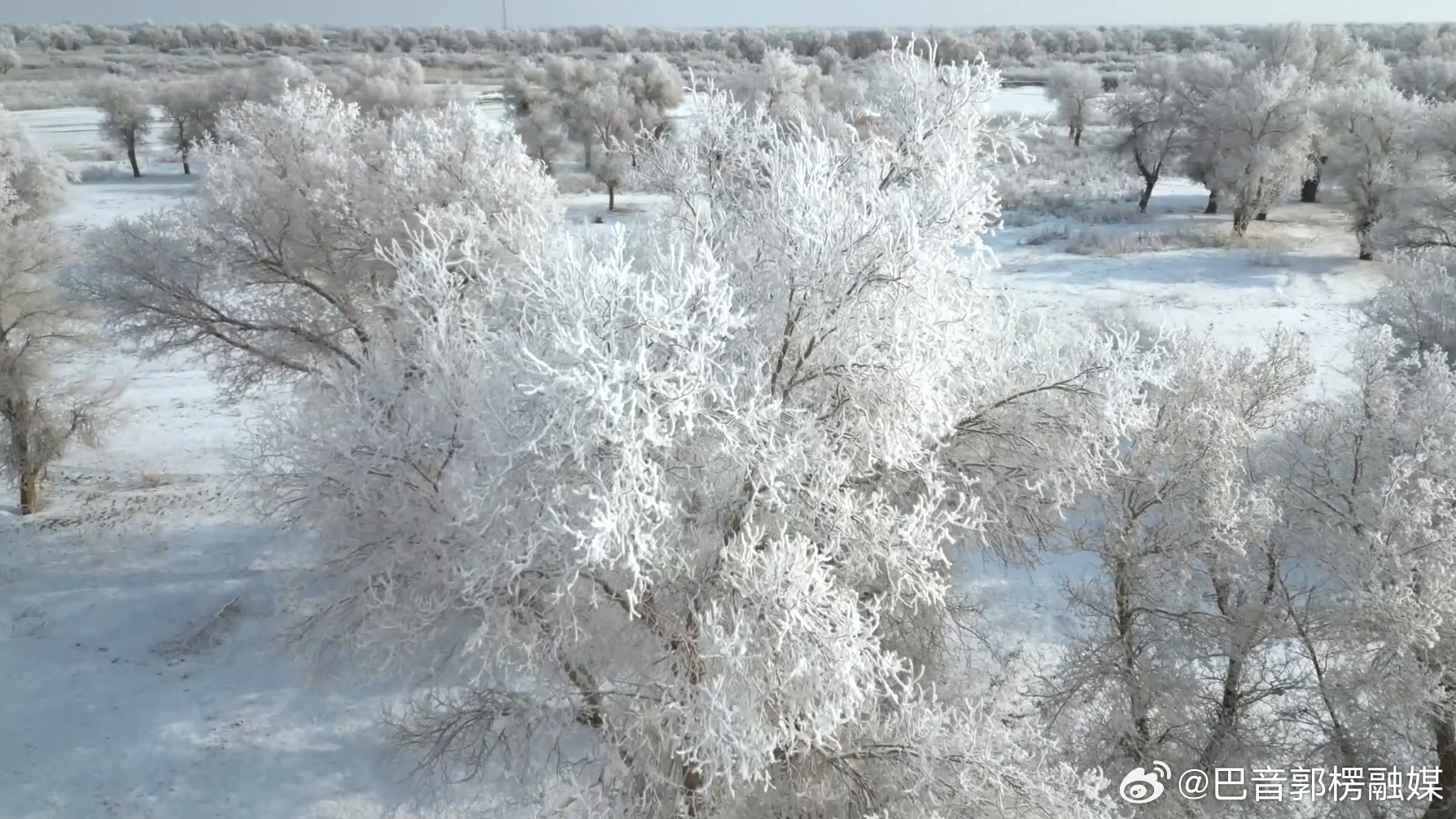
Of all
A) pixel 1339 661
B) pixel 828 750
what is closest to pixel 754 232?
pixel 828 750

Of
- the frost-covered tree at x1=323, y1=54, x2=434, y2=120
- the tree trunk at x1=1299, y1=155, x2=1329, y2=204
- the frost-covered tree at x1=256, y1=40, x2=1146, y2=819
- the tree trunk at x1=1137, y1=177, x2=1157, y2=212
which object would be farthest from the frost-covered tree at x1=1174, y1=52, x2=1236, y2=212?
the frost-covered tree at x1=323, y1=54, x2=434, y2=120

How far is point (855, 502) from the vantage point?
614 centimetres

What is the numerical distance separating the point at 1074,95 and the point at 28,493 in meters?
46.5

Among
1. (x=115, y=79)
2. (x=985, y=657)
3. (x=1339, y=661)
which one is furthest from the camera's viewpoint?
(x=115, y=79)

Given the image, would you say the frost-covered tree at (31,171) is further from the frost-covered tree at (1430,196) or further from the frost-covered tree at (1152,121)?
the frost-covered tree at (1152,121)

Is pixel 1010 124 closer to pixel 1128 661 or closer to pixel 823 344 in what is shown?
pixel 823 344

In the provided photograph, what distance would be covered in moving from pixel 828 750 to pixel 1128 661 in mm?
3530

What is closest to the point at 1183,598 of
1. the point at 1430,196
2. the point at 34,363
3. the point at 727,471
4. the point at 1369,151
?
the point at 727,471

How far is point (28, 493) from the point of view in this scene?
14.1m

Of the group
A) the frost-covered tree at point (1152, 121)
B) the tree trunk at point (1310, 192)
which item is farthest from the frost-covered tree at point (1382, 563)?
the tree trunk at point (1310, 192)

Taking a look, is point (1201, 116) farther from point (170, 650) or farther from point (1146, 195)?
point (170, 650)

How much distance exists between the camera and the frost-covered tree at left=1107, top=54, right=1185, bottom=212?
3319 cm

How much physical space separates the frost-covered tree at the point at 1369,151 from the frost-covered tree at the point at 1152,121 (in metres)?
5.32

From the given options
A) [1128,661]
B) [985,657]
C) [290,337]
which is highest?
[290,337]
